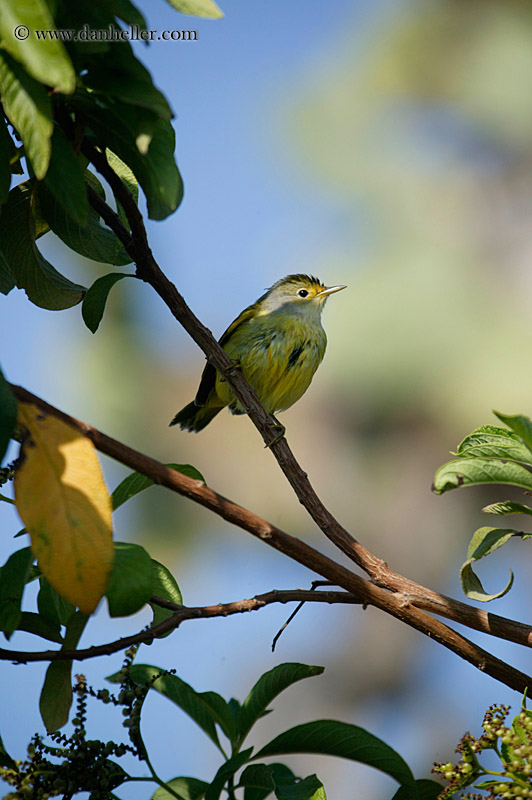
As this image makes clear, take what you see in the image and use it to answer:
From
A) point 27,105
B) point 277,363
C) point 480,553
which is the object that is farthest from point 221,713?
point 277,363

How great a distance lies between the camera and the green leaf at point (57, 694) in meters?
0.86

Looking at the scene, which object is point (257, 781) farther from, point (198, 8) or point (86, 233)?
point (198, 8)

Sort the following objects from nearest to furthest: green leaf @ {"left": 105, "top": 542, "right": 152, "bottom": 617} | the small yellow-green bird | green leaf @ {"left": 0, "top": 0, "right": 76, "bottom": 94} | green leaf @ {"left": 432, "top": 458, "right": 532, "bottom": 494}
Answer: green leaf @ {"left": 0, "top": 0, "right": 76, "bottom": 94} < green leaf @ {"left": 105, "top": 542, "right": 152, "bottom": 617} < green leaf @ {"left": 432, "top": 458, "right": 532, "bottom": 494} < the small yellow-green bird

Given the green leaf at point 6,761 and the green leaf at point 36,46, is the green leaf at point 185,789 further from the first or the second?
the green leaf at point 36,46

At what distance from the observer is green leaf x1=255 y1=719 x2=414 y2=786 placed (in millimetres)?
944

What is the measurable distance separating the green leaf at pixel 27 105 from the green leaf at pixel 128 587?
385 mm

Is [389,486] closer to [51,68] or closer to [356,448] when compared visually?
[356,448]

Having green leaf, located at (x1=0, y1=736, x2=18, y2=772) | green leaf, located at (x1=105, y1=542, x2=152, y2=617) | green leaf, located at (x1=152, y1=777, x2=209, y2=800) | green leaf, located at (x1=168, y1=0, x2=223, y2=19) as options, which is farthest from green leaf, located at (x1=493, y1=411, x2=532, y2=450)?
green leaf, located at (x1=0, y1=736, x2=18, y2=772)

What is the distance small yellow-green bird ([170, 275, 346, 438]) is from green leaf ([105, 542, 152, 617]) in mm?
1928

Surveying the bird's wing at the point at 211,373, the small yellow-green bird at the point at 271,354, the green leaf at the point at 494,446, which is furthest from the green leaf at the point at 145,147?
the small yellow-green bird at the point at 271,354

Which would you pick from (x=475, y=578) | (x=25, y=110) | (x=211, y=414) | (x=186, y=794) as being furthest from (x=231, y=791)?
(x=211, y=414)

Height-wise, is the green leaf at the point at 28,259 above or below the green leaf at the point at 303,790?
above

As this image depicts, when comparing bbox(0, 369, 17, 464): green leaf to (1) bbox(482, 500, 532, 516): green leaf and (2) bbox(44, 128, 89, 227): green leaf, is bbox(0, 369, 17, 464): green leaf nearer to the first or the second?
(2) bbox(44, 128, 89, 227): green leaf

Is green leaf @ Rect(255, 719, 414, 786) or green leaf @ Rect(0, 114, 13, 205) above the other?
green leaf @ Rect(0, 114, 13, 205)
